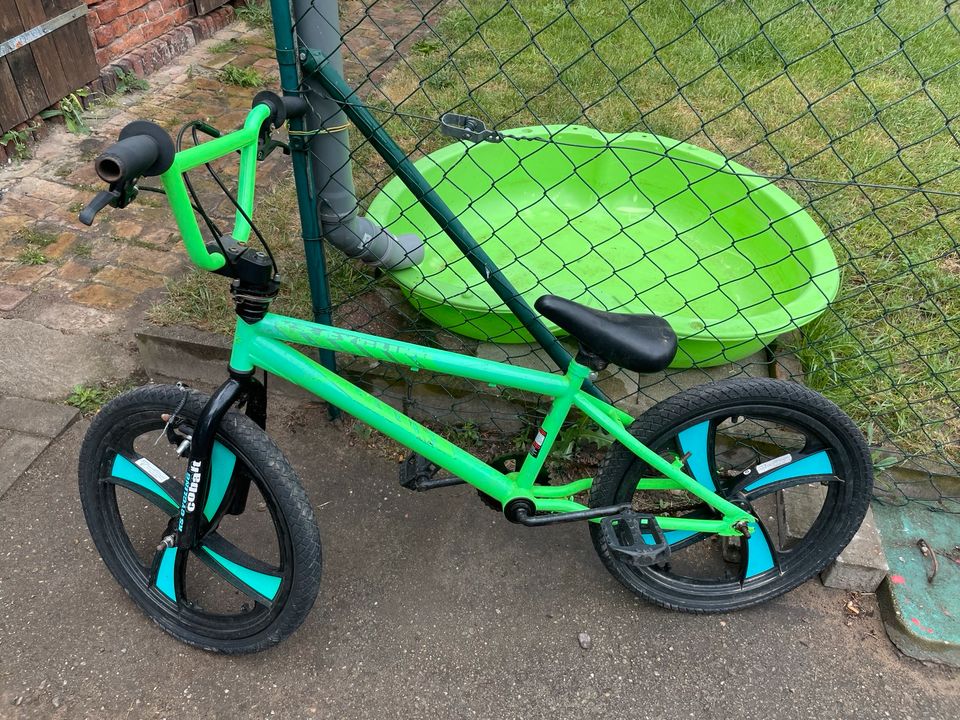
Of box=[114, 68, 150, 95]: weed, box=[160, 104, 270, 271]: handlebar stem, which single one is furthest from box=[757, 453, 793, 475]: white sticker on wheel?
box=[114, 68, 150, 95]: weed

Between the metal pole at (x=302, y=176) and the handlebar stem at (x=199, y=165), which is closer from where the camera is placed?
the handlebar stem at (x=199, y=165)

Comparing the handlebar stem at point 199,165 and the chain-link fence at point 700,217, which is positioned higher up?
the handlebar stem at point 199,165

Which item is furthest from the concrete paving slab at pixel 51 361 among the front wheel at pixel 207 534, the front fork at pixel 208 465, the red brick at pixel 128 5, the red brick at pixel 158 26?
the red brick at pixel 158 26

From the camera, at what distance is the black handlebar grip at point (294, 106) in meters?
1.71

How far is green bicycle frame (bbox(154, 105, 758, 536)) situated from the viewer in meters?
1.45

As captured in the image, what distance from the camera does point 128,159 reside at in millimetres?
1078

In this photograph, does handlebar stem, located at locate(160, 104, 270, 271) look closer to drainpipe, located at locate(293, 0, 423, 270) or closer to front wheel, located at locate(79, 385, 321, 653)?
drainpipe, located at locate(293, 0, 423, 270)

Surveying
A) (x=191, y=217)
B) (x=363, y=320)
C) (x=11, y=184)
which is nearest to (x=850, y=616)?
(x=363, y=320)

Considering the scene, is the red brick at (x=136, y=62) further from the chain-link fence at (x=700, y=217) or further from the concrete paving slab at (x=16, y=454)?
the concrete paving slab at (x=16, y=454)

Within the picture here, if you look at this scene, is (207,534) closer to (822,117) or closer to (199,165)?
(199,165)

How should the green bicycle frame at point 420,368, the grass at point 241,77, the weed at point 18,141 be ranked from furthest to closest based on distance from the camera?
the grass at point 241,77 → the weed at point 18,141 → the green bicycle frame at point 420,368

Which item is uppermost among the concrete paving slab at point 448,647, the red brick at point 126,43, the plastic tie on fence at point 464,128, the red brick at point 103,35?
the plastic tie on fence at point 464,128

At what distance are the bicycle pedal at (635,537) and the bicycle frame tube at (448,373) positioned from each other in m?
0.05

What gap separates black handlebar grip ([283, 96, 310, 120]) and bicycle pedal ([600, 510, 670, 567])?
1266mm
